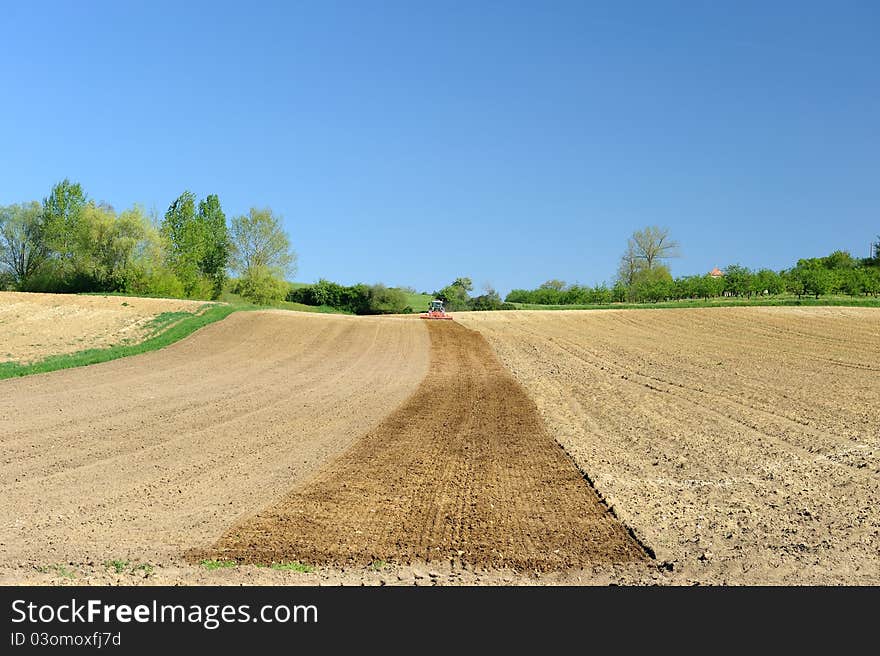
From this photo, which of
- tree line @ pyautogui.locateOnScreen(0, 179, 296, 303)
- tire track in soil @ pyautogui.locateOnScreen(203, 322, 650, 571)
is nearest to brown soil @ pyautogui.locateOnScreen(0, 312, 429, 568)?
tire track in soil @ pyautogui.locateOnScreen(203, 322, 650, 571)

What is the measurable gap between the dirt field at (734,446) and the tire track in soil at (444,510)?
1.91 feet

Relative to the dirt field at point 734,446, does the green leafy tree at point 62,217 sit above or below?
above

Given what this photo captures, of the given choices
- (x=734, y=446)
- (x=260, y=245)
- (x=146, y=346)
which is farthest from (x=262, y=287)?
(x=734, y=446)

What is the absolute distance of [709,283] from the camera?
73.6 metres

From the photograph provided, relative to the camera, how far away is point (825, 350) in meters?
29.5

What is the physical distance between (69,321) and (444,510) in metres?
34.2

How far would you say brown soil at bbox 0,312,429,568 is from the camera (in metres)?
8.17

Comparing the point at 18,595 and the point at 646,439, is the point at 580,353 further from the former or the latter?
the point at 18,595

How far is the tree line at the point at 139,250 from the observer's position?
67.1 m

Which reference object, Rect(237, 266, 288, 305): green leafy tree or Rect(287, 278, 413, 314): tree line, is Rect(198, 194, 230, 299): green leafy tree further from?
Rect(287, 278, 413, 314): tree line

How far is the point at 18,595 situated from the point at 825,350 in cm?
3034

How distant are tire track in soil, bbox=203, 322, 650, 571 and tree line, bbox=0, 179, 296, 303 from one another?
194ft

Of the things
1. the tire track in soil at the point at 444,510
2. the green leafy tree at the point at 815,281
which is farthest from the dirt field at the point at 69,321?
the green leafy tree at the point at 815,281

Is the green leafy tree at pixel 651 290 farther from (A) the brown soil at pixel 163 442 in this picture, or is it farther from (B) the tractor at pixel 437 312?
(A) the brown soil at pixel 163 442
